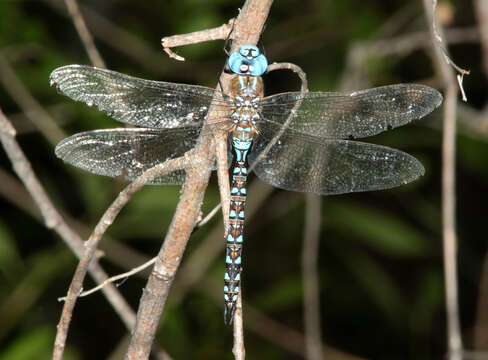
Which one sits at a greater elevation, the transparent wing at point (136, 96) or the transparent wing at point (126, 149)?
the transparent wing at point (136, 96)

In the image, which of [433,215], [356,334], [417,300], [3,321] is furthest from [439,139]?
[3,321]

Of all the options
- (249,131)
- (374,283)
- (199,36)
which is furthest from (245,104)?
(374,283)

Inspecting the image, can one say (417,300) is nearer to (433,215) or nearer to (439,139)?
(433,215)

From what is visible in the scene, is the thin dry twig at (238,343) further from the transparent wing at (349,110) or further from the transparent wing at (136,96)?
the transparent wing at (349,110)

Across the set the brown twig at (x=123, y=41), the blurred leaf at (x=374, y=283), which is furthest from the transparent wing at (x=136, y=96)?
the blurred leaf at (x=374, y=283)

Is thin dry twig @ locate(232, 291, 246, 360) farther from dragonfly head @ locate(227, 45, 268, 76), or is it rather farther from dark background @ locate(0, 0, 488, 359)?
dark background @ locate(0, 0, 488, 359)

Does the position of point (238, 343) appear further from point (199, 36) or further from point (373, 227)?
point (373, 227)
